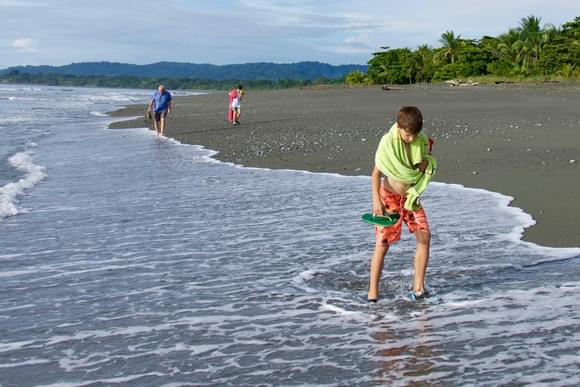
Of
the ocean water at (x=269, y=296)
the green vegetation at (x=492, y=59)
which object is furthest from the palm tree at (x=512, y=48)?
the ocean water at (x=269, y=296)

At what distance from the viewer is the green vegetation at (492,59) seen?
190 feet

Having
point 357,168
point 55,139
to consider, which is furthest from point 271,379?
point 55,139

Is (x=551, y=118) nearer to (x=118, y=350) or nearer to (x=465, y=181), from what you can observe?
(x=465, y=181)

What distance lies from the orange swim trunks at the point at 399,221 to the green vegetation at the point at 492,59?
1975 inches

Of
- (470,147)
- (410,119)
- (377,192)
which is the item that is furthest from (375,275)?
(470,147)

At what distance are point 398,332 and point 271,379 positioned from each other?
108 centimetres

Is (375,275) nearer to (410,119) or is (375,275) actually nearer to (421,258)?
(421,258)

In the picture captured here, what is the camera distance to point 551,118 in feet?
66.2

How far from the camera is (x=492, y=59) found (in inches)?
2687

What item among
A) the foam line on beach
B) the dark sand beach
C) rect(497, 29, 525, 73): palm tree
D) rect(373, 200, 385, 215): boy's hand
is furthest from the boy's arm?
rect(497, 29, 525, 73): palm tree

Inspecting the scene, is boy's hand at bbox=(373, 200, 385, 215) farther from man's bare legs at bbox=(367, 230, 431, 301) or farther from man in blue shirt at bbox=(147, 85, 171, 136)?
man in blue shirt at bbox=(147, 85, 171, 136)

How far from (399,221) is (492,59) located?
66.7 metres

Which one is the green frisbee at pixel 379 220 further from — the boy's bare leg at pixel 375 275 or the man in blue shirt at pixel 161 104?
the man in blue shirt at pixel 161 104

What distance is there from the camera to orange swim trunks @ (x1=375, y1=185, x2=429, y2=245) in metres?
5.43
